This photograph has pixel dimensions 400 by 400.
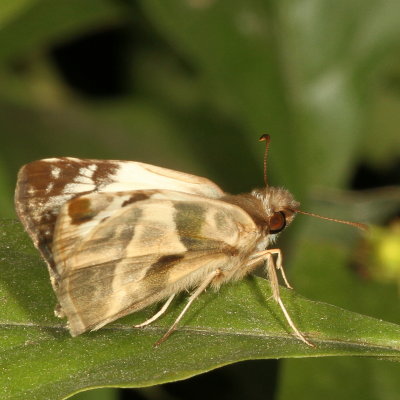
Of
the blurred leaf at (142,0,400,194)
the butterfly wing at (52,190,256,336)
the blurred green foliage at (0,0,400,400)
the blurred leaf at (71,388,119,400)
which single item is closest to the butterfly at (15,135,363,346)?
the butterfly wing at (52,190,256,336)

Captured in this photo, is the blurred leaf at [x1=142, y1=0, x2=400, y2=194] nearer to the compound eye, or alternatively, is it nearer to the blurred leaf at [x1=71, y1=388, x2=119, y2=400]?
the compound eye

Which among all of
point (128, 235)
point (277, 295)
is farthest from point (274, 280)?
point (128, 235)

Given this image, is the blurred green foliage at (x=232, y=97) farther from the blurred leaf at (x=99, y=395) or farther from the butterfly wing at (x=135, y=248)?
the butterfly wing at (x=135, y=248)

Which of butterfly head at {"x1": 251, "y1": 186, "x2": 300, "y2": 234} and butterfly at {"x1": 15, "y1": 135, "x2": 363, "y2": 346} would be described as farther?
butterfly head at {"x1": 251, "y1": 186, "x2": 300, "y2": 234}

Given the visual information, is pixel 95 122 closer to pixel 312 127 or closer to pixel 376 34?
pixel 312 127

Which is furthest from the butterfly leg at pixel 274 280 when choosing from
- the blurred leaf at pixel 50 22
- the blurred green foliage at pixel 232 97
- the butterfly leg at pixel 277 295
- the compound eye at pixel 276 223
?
the blurred leaf at pixel 50 22

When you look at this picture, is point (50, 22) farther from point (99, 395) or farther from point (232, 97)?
point (99, 395)

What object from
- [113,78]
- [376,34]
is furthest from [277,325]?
[113,78]
